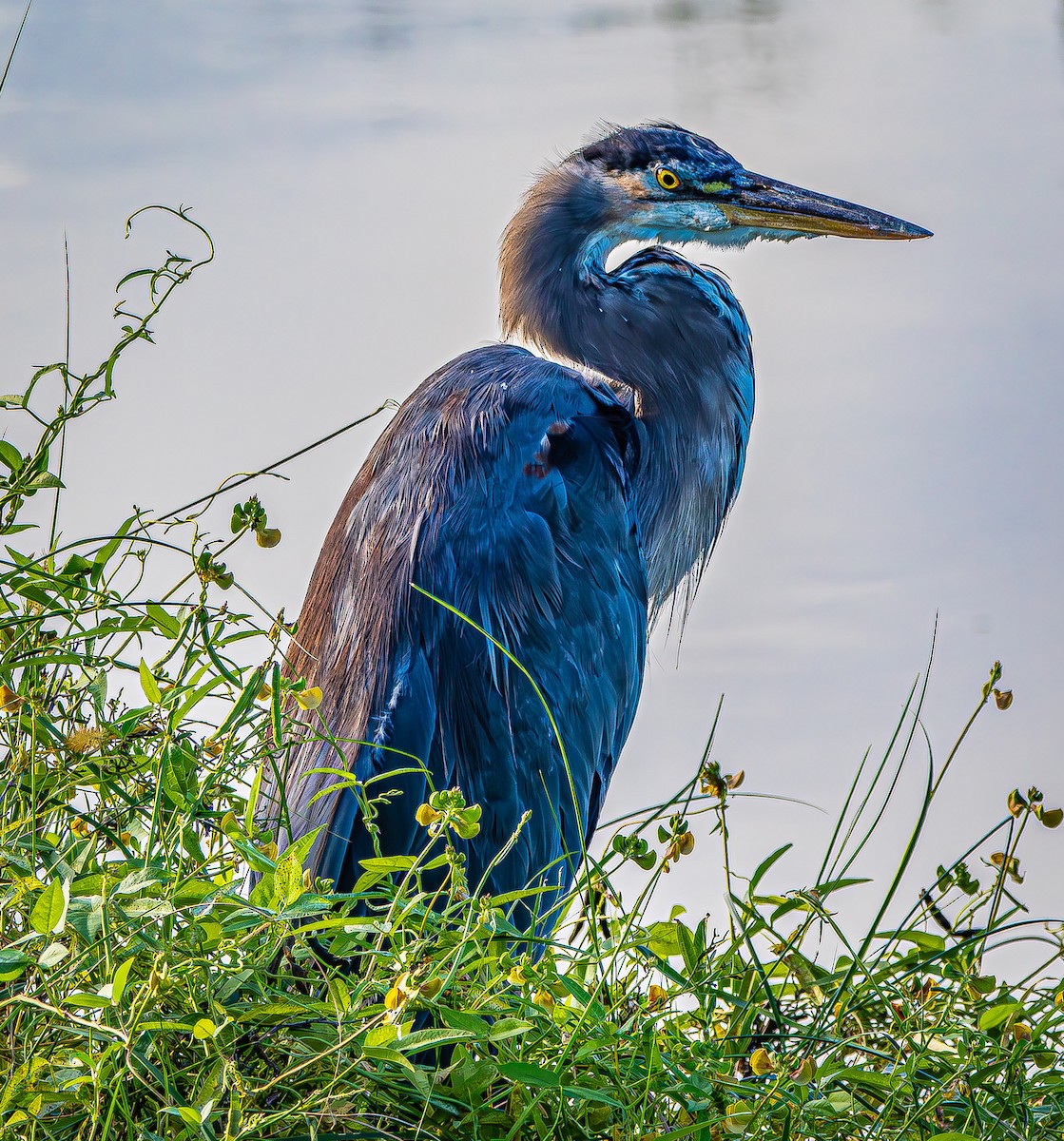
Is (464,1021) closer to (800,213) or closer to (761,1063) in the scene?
(761,1063)

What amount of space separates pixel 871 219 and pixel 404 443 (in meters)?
0.89

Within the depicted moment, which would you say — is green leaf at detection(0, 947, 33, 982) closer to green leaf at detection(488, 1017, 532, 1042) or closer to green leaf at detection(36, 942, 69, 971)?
green leaf at detection(36, 942, 69, 971)

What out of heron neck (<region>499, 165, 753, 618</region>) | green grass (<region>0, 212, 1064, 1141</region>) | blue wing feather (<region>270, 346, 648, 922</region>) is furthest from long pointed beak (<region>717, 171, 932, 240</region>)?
green grass (<region>0, 212, 1064, 1141</region>)

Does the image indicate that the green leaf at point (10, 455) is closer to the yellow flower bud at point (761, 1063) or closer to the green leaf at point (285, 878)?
the green leaf at point (285, 878)

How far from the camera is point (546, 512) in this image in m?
1.59

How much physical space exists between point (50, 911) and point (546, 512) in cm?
111

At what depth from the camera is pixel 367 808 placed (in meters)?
0.71

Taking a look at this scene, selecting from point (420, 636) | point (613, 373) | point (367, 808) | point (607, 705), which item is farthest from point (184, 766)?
point (613, 373)

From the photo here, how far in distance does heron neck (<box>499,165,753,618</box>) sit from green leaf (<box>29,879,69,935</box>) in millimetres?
1494

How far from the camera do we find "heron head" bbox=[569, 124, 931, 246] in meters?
1.96

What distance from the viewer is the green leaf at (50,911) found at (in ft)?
1.71

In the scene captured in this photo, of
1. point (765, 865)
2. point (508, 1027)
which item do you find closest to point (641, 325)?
point (765, 865)

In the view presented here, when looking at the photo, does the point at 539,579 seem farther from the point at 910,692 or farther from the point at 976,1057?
the point at 976,1057

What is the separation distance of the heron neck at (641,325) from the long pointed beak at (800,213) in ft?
0.41
